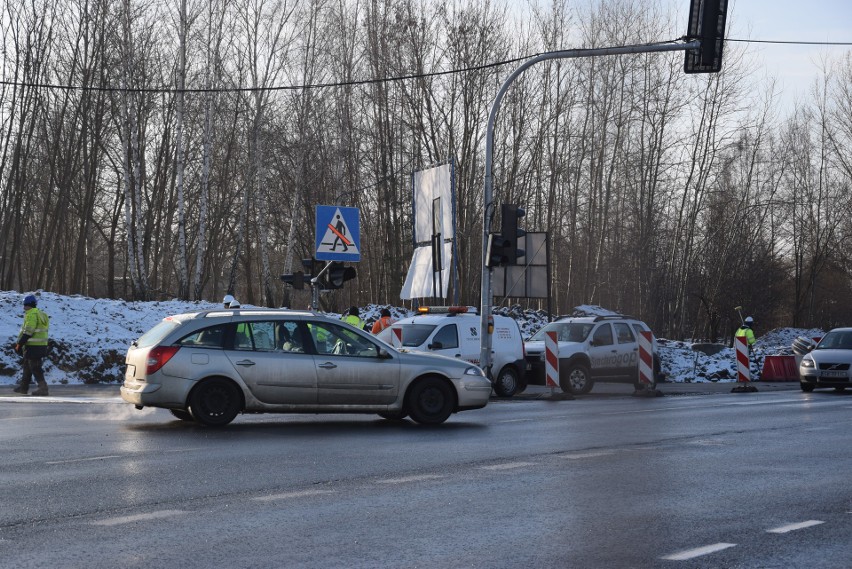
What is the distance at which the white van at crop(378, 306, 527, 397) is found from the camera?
2330cm

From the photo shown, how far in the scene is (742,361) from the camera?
2725cm

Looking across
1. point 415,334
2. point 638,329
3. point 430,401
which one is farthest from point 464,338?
point 430,401

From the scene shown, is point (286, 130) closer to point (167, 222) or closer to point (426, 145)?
point (426, 145)

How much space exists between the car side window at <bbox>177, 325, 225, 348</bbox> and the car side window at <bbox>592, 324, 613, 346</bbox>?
12.6m

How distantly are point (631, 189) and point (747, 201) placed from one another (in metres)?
7.11

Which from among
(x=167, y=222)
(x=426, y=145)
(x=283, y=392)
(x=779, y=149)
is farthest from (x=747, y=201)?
(x=283, y=392)

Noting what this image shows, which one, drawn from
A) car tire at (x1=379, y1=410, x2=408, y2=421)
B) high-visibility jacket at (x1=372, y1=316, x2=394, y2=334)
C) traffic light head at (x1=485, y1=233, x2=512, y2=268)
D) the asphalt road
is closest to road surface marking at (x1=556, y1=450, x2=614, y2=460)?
the asphalt road

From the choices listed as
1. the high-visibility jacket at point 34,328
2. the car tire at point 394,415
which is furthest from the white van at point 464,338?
the high-visibility jacket at point 34,328

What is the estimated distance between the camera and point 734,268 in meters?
53.6

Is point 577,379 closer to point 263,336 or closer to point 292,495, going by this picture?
point 263,336

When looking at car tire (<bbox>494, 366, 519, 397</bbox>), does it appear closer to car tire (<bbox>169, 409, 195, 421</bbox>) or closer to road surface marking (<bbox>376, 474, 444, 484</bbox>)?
car tire (<bbox>169, 409, 195, 421</bbox>)

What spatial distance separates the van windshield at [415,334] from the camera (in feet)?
75.8

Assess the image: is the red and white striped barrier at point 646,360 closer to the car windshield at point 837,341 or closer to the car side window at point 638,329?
the car side window at point 638,329

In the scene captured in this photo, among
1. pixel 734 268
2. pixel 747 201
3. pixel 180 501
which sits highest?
pixel 747 201
